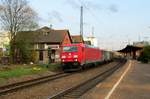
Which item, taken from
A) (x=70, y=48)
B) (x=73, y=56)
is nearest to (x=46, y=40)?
(x=70, y=48)

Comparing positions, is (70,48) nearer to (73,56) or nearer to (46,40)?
(73,56)

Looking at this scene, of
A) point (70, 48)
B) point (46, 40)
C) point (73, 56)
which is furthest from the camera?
point (46, 40)

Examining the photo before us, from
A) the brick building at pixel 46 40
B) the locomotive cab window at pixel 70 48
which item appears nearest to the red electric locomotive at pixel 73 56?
the locomotive cab window at pixel 70 48

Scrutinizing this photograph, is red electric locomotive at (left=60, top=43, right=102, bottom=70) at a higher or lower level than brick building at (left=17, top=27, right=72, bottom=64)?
lower

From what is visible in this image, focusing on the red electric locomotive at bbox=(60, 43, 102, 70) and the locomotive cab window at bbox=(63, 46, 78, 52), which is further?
the locomotive cab window at bbox=(63, 46, 78, 52)

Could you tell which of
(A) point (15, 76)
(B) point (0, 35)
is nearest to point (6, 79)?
(A) point (15, 76)

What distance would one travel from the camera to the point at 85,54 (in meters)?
41.7

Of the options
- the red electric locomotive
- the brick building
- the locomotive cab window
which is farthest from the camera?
the brick building

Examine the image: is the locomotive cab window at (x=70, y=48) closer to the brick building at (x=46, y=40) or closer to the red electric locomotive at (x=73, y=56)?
the red electric locomotive at (x=73, y=56)

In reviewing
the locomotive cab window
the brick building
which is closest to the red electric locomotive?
the locomotive cab window

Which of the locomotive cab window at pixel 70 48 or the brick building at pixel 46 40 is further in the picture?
the brick building at pixel 46 40

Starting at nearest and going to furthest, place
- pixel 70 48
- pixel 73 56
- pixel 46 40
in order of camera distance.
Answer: pixel 73 56, pixel 70 48, pixel 46 40

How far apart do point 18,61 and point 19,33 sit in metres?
4.87

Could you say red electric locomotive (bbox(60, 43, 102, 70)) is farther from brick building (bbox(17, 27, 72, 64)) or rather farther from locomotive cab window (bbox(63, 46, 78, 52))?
brick building (bbox(17, 27, 72, 64))
